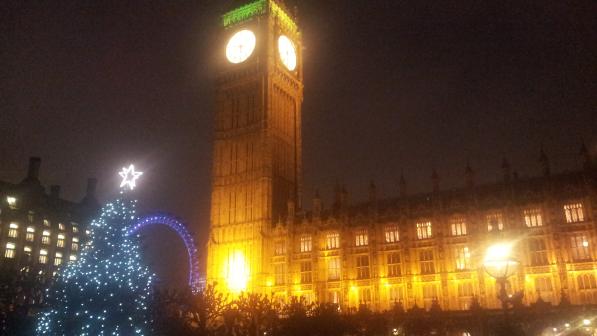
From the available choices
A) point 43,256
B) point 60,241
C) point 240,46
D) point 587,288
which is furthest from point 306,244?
point 60,241

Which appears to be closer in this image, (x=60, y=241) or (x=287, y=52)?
(x=287, y=52)

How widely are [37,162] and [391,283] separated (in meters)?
79.5

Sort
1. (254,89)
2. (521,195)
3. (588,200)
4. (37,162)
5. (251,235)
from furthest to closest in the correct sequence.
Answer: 1. (37,162)
2. (254,89)
3. (251,235)
4. (521,195)
5. (588,200)

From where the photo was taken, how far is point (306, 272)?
240 feet

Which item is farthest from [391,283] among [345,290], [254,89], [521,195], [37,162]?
[37,162]

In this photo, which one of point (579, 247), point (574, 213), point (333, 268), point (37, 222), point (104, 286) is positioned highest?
point (37, 222)

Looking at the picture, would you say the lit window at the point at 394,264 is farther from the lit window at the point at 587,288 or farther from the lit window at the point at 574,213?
the lit window at the point at 587,288

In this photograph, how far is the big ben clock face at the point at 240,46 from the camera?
8881 cm

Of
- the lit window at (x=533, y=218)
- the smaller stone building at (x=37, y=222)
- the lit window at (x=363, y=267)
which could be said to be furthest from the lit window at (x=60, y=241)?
the lit window at (x=533, y=218)

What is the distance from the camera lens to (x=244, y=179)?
83125 mm

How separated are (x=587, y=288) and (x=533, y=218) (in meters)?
8.84

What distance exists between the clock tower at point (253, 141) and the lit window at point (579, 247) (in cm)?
3657

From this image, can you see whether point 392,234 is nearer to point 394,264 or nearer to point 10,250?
point 394,264

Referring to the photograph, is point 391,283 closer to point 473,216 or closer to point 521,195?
point 473,216
